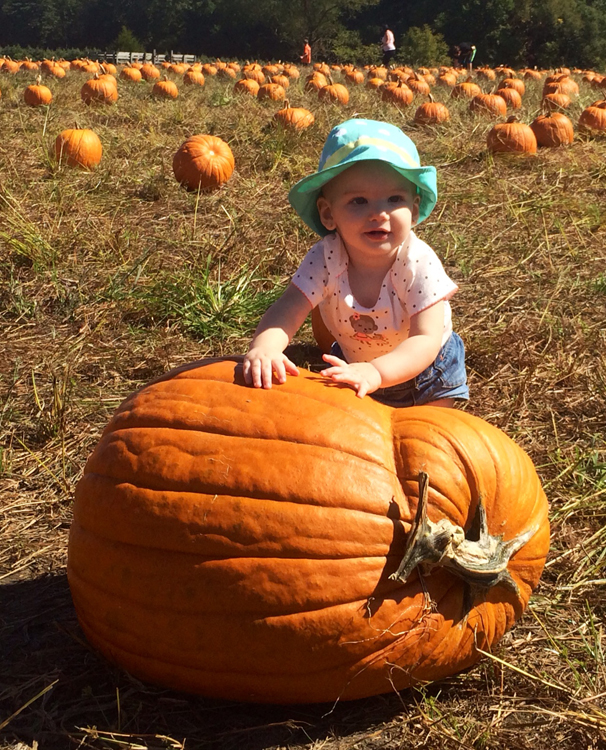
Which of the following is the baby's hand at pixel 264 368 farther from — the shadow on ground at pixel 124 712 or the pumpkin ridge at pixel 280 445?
the shadow on ground at pixel 124 712

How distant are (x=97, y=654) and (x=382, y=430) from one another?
1.00 m

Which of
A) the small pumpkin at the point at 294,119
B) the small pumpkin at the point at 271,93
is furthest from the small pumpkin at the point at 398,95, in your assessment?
the small pumpkin at the point at 294,119

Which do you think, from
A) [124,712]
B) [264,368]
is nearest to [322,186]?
[264,368]

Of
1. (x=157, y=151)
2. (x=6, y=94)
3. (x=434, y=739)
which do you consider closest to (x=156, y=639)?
(x=434, y=739)

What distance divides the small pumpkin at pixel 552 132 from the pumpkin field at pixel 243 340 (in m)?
0.02

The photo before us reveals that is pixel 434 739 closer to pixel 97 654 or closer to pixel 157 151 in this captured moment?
pixel 97 654

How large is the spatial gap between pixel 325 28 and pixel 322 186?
5222 cm

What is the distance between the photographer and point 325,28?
5012cm

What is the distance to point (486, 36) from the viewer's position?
39.6m

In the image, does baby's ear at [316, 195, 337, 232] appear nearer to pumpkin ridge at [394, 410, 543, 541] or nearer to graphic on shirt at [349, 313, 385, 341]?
graphic on shirt at [349, 313, 385, 341]

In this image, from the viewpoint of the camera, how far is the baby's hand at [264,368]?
7.01 feet

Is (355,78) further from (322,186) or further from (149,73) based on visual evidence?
(322,186)

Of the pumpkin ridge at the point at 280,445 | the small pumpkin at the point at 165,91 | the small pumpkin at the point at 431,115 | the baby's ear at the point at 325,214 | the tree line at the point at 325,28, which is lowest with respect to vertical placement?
the pumpkin ridge at the point at 280,445

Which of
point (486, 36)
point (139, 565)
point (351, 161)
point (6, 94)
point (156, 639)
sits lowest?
point (156, 639)
